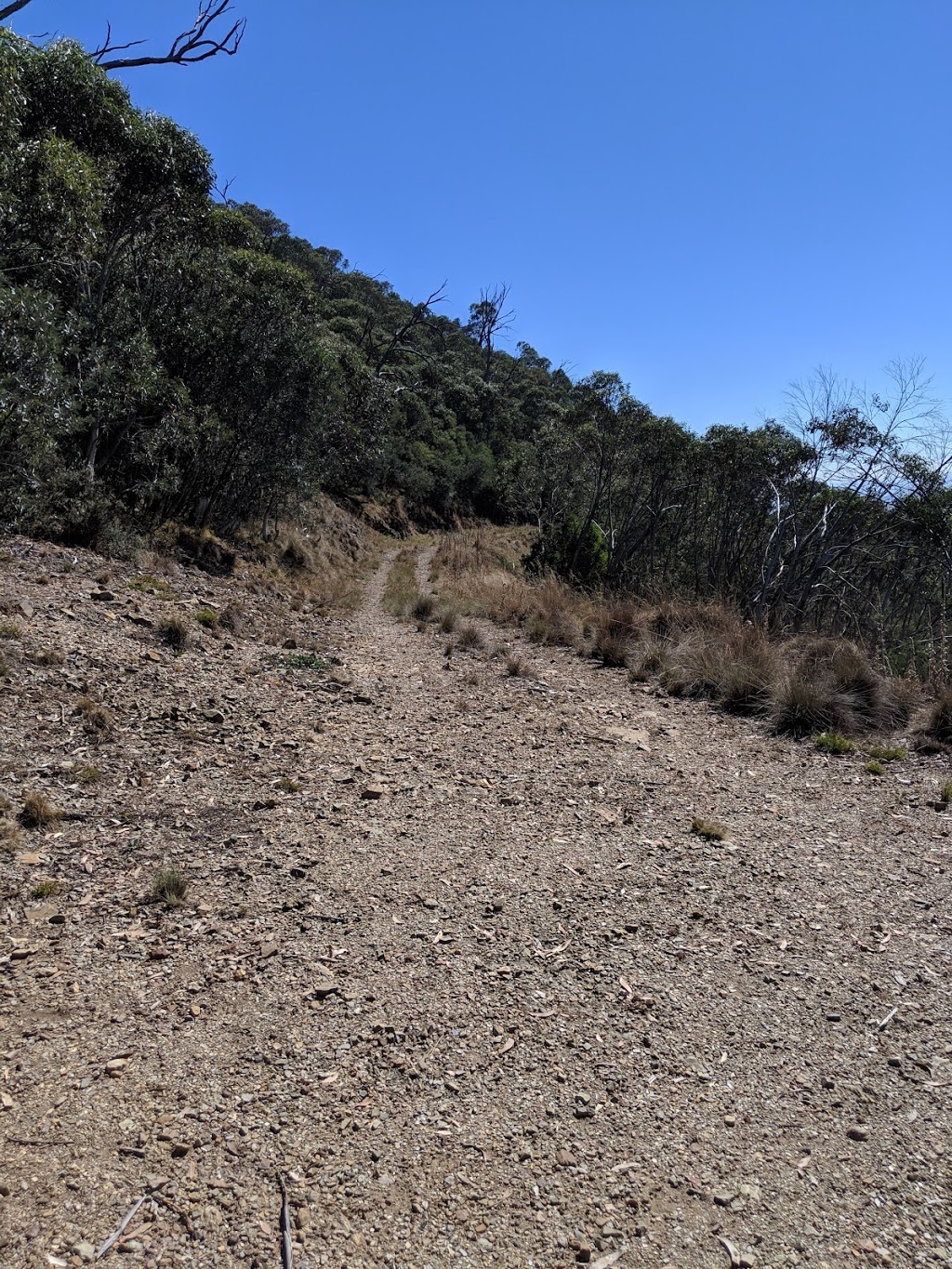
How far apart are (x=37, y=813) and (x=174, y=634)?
384 centimetres

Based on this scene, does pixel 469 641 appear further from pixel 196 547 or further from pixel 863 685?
pixel 196 547

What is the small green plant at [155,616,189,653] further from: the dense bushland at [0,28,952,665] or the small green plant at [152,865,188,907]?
the small green plant at [152,865,188,907]

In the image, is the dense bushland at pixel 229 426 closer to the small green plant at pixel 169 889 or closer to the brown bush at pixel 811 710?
the brown bush at pixel 811 710

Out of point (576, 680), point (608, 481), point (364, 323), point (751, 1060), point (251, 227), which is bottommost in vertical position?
point (751, 1060)

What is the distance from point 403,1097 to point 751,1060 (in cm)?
130

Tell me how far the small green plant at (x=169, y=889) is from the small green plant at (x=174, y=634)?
14.4 feet

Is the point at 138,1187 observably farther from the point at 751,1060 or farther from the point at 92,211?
the point at 92,211

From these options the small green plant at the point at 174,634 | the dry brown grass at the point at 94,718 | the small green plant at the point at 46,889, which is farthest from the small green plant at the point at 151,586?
the small green plant at the point at 46,889

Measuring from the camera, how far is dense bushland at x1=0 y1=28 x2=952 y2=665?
26.0 feet

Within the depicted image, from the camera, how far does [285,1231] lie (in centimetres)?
191

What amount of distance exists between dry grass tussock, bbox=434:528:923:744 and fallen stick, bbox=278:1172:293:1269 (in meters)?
5.76

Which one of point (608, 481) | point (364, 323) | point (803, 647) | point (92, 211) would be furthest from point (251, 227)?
point (364, 323)

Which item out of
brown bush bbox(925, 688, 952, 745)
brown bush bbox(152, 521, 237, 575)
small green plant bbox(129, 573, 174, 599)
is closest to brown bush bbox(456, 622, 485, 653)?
small green plant bbox(129, 573, 174, 599)

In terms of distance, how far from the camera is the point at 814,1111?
7.75 ft
